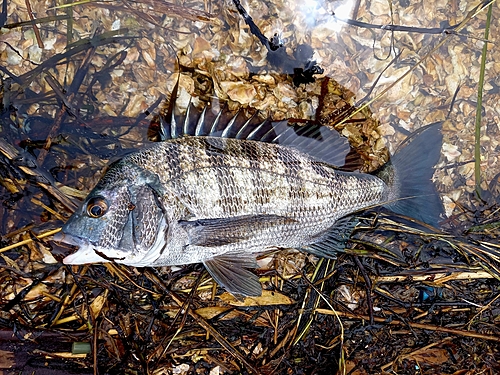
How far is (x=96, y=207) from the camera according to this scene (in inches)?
88.0

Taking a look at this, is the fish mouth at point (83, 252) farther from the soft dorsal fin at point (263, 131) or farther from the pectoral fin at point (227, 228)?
the soft dorsal fin at point (263, 131)

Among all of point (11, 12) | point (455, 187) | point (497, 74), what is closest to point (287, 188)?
point (455, 187)

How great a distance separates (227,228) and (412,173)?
1505 mm

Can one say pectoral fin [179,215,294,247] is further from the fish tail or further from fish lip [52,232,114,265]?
the fish tail

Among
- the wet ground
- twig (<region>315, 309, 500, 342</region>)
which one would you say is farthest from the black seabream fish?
twig (<region>315, 309, 500, 342</region>)

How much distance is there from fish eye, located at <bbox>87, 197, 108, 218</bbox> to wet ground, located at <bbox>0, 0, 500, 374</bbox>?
521 mm

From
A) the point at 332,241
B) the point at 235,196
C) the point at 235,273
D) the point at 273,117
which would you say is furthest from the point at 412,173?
the point at 235,273

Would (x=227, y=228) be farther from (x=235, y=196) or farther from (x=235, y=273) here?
(x=235, y=273)

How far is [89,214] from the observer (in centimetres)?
223

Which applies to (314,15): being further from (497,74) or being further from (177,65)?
(497,74)

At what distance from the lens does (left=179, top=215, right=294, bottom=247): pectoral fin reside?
7.97 feet

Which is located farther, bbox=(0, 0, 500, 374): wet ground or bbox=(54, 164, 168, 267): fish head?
bbox=(0, 0, 500, 374): wet ground

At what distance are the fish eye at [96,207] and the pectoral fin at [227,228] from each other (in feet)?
1.55

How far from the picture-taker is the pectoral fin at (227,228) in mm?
2430
